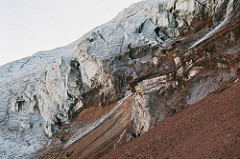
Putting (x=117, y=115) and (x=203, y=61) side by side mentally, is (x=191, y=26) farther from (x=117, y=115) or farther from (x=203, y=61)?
(x=117, y=115)

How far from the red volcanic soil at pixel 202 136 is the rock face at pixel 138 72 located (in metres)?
4.01

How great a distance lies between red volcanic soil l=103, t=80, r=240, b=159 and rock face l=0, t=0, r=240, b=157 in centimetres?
401

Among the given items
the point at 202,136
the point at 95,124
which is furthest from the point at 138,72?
the point at 202,136

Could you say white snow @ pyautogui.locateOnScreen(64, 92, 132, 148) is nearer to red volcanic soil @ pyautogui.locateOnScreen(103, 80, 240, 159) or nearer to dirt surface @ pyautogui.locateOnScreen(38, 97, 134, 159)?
dirt surface @ pyautogui.locateOnScreen(38, 97, 134, 159)

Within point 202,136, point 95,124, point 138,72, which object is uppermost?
point 202,136

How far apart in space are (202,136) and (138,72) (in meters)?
16.2

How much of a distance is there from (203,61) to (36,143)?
2006 centimetres

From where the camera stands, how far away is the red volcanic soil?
6.87 m

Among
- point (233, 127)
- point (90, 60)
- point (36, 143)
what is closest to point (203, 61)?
point (233, 127)

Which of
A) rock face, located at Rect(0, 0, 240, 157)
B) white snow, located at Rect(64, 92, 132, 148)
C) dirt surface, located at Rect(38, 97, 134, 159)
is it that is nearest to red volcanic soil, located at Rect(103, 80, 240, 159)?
rock face, located at Rect(0, 0, 240, 157)

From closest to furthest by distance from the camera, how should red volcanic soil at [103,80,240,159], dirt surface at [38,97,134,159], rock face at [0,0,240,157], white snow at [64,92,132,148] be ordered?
red volcanic soil at [103,80,240,159] → rock face at [0,0,240,157] → dirt surface at [38,97,134,159] → white snow at [64,92,132,148]

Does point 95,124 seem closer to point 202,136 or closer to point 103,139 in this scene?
point 103,139

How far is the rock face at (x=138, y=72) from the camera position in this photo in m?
16.1

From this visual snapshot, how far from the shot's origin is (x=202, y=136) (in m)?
8.35
